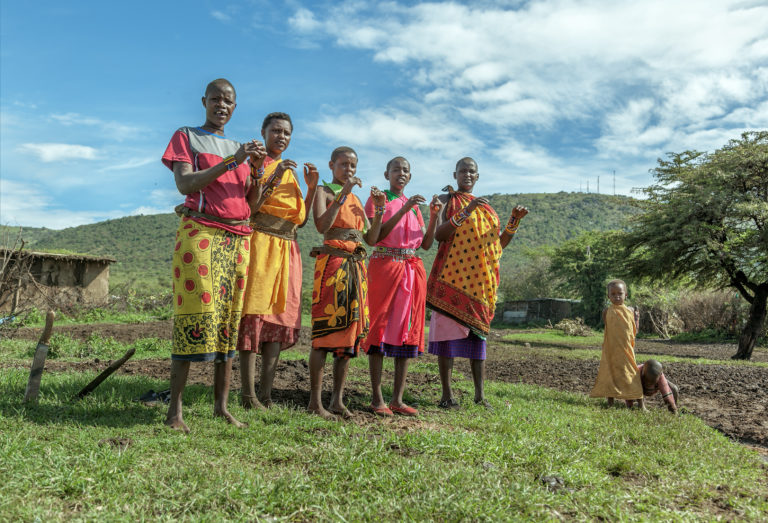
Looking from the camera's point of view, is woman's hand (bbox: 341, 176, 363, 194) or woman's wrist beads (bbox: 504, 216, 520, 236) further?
woman's wrist beads (bbox: 504, 216, 520, 236)

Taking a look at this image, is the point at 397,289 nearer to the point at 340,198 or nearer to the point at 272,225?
the point at 340,198

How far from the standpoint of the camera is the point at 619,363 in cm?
594

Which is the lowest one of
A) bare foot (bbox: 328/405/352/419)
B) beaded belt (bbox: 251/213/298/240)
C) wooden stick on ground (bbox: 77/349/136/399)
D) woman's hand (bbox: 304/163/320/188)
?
bare foot (bbox: 328/405/352/419)

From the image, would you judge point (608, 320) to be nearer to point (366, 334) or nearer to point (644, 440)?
point (644, 440)

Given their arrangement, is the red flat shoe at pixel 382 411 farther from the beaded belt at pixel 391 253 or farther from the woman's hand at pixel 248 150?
the woman's hand at pixel 248 150

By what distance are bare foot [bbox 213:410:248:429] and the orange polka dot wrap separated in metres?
0.46

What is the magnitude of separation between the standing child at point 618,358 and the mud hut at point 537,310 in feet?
80.2

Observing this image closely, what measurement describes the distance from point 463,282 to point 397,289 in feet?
3.04

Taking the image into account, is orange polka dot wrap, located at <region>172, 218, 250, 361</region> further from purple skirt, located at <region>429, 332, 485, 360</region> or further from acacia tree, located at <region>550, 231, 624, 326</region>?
acacia tree, located at <region>550, 231, 624, 326</region>

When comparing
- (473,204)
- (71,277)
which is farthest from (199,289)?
(71,277)

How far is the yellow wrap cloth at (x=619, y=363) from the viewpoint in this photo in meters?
5.84

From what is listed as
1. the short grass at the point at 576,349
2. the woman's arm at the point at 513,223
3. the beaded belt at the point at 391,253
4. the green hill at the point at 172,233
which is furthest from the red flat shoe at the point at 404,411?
the green hill at the point at 172,233

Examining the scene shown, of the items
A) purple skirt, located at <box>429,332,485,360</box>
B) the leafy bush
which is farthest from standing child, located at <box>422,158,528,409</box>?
the leafy bush

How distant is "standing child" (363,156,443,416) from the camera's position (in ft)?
15.9
